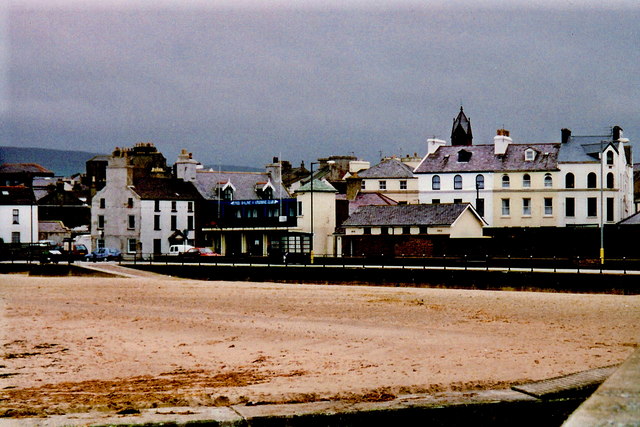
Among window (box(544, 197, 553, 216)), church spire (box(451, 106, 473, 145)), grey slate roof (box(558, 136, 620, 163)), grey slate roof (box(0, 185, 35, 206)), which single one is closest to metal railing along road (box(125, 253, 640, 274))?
window (box(544, 197, 553, 216))

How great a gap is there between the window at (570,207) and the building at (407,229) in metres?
9.65

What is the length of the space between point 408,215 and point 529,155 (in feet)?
48.7

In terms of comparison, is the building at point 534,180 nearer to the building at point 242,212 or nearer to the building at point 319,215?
the building at point 319,215

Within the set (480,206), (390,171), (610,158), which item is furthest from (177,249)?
(610,158)

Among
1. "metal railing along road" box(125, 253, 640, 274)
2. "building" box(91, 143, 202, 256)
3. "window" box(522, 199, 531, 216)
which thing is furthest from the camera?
"building" box(91, 143, 202, 256)

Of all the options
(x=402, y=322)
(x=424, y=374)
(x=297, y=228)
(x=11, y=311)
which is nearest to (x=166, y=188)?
(x=297, y=228)

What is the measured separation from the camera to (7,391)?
11.0 metres

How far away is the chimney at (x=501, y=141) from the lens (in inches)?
2589

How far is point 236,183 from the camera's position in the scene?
74625mm

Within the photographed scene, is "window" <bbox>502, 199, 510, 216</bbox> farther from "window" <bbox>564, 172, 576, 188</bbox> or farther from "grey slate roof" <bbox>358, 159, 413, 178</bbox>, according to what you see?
"grey slate roof" <bbox>358, 159, 413, 178</bbox>

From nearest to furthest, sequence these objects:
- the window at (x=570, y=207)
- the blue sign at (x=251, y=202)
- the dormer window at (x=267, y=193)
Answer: the window at (x=570, y=207)
the blue sign at (x=251, y=202)
the dormer window at (x=267, y=193)

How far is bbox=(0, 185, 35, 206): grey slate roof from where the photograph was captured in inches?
2931

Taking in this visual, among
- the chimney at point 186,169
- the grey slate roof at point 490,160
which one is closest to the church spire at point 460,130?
the grey slate roof at point 490,160

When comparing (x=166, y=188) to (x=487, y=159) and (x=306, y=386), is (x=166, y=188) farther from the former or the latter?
(x=306, y=386)
